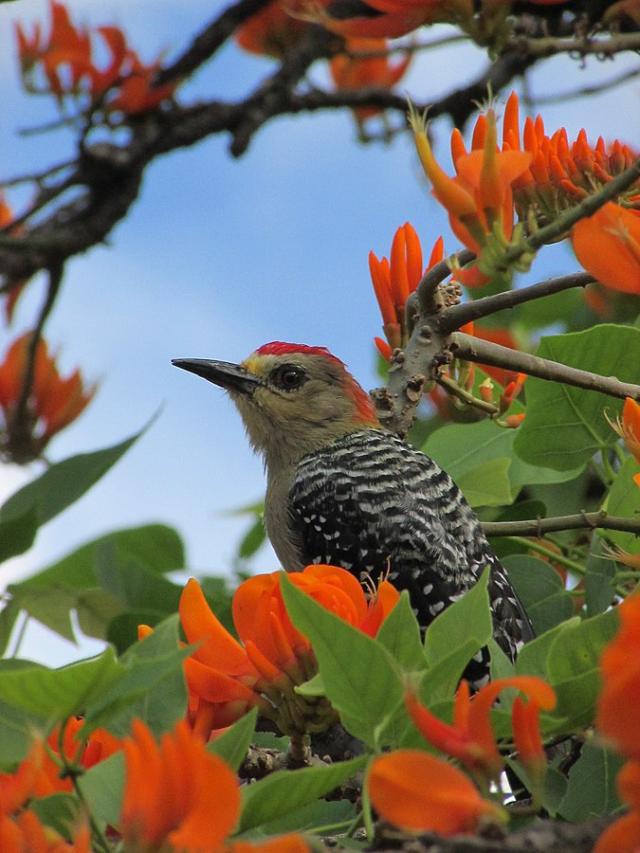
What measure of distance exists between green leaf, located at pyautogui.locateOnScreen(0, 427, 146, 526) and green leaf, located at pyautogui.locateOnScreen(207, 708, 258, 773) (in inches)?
65.9

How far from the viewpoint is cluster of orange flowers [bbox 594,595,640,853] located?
122cm

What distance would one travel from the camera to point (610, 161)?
255cm

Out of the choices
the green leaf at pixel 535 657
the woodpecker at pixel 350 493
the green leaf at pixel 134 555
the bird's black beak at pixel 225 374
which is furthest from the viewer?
the bird's black beak at pixel 225 374

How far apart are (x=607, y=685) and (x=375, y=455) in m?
3.04

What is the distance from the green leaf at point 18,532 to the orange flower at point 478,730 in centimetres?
187

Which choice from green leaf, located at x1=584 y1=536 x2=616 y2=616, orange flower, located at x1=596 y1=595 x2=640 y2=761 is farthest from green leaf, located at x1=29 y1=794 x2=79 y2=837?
green leaf, located at x1=584 y1=536 x2=616 y2=616

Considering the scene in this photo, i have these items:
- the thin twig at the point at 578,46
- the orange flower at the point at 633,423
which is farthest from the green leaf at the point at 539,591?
the thin twig at the point at 578,46

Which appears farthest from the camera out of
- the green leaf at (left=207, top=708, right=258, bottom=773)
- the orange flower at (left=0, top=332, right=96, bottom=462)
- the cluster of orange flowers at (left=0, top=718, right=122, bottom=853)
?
the orange flower at (left=0, top=332, right=96, bottom=462)

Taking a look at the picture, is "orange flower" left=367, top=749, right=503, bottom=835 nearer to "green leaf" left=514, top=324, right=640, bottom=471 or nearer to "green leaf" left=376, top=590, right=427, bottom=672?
"green leaf" left=376, top=590, right=427, bottom=672

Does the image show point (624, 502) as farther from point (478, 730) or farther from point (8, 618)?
point (8, 618)

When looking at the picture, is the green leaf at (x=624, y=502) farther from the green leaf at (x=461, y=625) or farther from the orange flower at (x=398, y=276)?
the green leaf at (x=461, y=625)

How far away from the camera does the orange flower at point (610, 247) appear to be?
76.5 inches

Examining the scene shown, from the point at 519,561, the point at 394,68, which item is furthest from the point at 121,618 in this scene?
the point at 394,68

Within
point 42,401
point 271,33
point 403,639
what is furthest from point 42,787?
point 271,33
